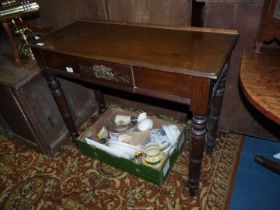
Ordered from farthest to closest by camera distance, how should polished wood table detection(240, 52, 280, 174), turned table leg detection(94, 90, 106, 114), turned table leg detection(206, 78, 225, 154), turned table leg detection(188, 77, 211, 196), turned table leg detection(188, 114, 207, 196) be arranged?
turned table leg detection(94, 90, 106, 114) < turned table leg detection(206, 78, 225, 154) < turned table leg detection(188, 114, 207, 196) < turned table leg detection(188, 77, 211, 196) < polished wood table detection(240, 52, 280, 174)

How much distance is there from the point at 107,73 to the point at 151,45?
276 mm

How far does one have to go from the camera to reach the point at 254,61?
1.17 meters

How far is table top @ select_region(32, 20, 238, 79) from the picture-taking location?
41.4 inches

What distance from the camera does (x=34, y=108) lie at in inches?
66.6

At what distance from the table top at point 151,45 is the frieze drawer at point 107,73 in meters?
0.04

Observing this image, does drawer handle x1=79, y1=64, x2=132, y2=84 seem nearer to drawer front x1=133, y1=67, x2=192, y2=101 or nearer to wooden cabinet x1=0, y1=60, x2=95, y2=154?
drawer front x1=133, y1=67, x2=192, y2=101

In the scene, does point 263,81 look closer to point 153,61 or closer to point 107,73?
point 153,61

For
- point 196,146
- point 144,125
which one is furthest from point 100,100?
point 196,146

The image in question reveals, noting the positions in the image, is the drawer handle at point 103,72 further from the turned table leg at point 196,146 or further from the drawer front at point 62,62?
the turned table leg at point 196,146

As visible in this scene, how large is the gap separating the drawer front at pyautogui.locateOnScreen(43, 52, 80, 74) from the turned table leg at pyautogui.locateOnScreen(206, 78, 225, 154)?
2.74 ft

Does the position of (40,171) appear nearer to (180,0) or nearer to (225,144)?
(225,144)

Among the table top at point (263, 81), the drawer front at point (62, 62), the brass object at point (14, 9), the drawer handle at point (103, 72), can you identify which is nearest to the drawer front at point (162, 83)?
the drawer handle at point (103, 72)

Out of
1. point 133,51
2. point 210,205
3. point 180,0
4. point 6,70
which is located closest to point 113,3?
point 180,0

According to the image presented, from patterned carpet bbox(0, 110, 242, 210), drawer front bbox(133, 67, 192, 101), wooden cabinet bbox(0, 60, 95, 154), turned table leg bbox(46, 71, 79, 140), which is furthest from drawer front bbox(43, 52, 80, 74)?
patterned carpet bbox(0, 110, 242, 210)
